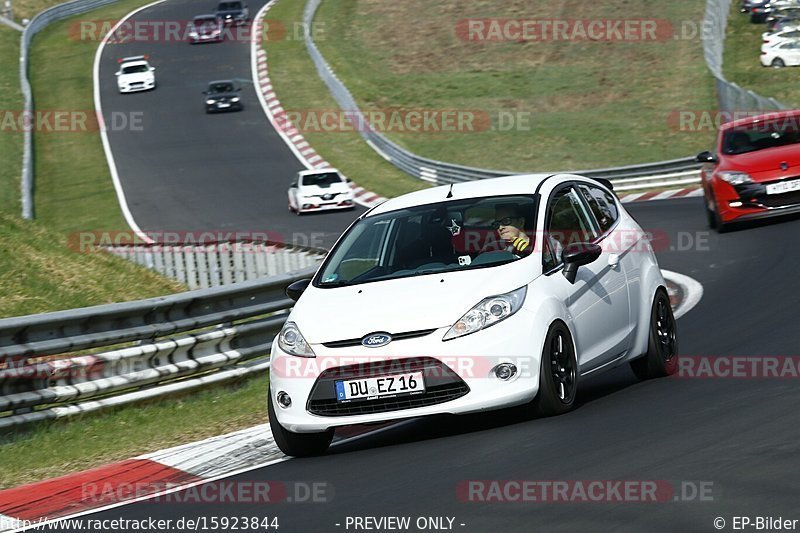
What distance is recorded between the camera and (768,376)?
9617 millimetres

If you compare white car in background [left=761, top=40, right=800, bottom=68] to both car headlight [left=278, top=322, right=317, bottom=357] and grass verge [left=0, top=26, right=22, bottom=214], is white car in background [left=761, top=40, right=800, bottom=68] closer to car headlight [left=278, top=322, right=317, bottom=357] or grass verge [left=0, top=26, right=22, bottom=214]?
grass verge [left=0, top=26, right=22, bottom=214]

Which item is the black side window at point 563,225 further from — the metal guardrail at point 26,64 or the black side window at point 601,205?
the metal guardrail at point 26,64

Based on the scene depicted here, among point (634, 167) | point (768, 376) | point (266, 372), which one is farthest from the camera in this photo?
point (634, 167)

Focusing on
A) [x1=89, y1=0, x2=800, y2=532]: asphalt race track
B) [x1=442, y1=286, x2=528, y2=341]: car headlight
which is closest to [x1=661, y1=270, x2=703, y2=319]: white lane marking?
[x1=89, y1=0, x2=800, y2=532]: asphalt race track

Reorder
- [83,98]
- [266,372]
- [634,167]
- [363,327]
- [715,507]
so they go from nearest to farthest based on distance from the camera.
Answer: [715,507], [363,327], [266,372], [634,167], [83,98]

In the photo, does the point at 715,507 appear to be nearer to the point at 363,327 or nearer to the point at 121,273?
the point at 363,327

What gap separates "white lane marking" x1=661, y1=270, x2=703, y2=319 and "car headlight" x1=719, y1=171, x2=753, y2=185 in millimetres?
2559

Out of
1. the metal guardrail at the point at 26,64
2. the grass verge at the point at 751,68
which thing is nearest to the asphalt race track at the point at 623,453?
the metal guardrail at the point at 26,64

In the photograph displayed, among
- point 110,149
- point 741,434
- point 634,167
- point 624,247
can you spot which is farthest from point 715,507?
point 110,149

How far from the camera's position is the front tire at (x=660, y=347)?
33.1 ft

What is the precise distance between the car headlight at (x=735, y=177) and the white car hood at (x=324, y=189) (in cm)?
1524

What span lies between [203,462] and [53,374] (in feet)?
6.66

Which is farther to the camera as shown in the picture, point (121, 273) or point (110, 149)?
point (110, 149)

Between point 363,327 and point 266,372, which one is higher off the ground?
point 363,327
